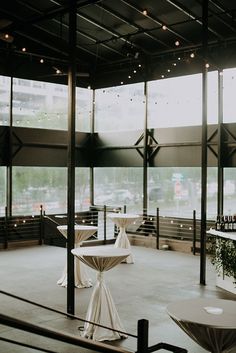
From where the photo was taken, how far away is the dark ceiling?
1010 cm

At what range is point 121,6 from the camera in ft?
33.3

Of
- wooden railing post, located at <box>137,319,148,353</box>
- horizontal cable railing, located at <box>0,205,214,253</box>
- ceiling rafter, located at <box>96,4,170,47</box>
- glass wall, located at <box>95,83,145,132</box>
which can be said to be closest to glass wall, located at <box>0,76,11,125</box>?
horizontal cable railing, located at <box>0,205,214,253</box>

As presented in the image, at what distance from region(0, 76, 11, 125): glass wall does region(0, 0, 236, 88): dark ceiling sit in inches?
8.0

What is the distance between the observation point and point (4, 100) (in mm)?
12172

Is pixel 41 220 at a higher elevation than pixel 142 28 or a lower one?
lower

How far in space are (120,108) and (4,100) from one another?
10.8 ft

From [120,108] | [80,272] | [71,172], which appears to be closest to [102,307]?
[71,172]

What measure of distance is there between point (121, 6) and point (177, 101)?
10.2ft

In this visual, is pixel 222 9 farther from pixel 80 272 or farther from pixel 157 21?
pixel 80 272

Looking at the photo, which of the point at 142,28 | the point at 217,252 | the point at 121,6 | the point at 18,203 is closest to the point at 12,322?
the point at 217,252

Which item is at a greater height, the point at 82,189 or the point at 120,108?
the point at 120,108

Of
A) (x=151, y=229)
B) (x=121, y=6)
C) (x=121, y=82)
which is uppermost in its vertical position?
(x=121, y=6)

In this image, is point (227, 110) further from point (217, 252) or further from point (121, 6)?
point (217, 252)

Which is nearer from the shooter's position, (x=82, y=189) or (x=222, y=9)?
(x=222, y=9)
